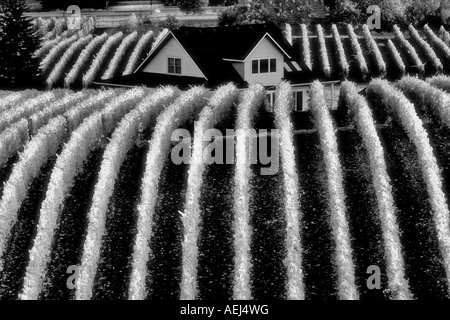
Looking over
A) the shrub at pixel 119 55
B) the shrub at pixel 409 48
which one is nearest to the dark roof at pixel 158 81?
the shrub at pixel 119 55

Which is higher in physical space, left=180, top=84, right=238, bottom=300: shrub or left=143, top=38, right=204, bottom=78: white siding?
left=143, top=38, right=204, bottom=78: white siding

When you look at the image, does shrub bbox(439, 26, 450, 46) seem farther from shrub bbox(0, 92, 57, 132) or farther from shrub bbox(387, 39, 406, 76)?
shrub bbox(0, 92, 57, 132)

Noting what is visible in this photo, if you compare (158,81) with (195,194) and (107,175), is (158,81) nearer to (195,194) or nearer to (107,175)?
(107,175)

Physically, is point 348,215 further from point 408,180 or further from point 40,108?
point 40,108

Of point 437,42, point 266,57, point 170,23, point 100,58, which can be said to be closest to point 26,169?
point 266,57

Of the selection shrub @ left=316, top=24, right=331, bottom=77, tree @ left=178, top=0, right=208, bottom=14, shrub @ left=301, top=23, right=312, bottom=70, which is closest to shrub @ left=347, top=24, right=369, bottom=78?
shrub @ left=316, top=24, right=331, bottom=77
